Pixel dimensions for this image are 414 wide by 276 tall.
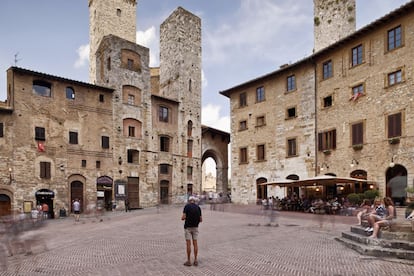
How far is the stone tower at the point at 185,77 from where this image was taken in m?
36.2

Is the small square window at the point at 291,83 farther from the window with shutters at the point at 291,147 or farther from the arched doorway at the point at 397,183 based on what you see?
the arched doorway at the point at 397,183

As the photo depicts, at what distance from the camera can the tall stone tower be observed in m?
40.0

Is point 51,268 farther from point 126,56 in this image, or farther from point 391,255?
point 126,56

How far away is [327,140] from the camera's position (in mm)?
25969

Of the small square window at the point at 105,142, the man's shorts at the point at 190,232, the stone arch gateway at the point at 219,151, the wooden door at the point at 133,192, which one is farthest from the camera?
the stone arch gateway at the point at 219,151

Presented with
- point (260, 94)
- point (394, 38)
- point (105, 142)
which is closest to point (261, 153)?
point (260, 94)

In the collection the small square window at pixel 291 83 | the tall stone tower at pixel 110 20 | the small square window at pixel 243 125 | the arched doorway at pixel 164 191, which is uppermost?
the tall stone tower at pixel 110 20

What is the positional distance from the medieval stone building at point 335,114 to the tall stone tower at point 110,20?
16.0 meters

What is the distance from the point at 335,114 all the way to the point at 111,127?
1856cm

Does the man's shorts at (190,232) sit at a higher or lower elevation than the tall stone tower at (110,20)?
lower

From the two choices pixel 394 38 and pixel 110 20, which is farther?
pixel 110 20

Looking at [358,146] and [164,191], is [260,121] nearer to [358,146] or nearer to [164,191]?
[358,146]

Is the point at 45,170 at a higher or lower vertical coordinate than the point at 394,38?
lower

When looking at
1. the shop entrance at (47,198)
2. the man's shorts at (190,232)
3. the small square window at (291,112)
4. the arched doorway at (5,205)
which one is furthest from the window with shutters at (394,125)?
the arched doorway at (5,205)
